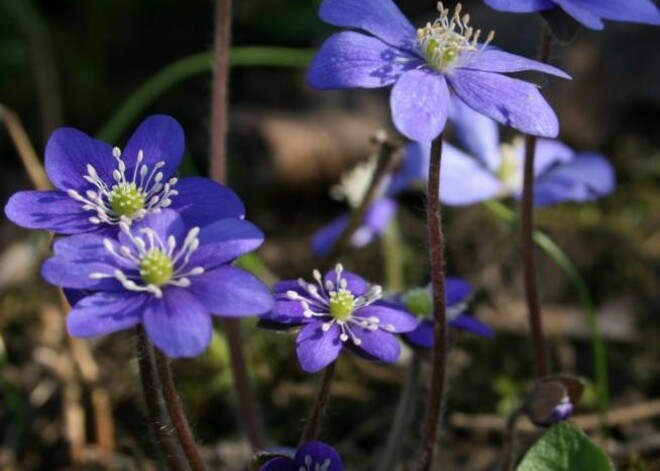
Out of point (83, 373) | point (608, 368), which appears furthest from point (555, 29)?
point (83, 373)

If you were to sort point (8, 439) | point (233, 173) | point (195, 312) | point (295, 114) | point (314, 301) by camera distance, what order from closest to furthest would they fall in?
point (195, 312), point (314, 301), point (8, 439), point (233, 173), point (295, 114)

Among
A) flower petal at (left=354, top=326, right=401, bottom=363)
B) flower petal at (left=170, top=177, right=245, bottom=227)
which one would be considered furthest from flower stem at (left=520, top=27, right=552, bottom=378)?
flower petal at (left=170, top=177, right=245, bottom=227)

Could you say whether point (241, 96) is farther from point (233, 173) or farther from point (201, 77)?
point (233, 173)

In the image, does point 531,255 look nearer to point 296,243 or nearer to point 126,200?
point 126,200

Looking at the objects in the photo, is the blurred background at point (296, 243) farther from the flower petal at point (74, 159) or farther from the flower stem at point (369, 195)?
the flower petal at point (74, 159)

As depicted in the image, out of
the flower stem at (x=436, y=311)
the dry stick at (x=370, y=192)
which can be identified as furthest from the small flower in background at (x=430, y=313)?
the dry stick at (x=370, y=192)

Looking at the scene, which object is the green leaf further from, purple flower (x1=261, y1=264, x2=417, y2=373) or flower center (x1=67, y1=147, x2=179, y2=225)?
flower center (x1=67, y1=147, x2=179, y2=225)
